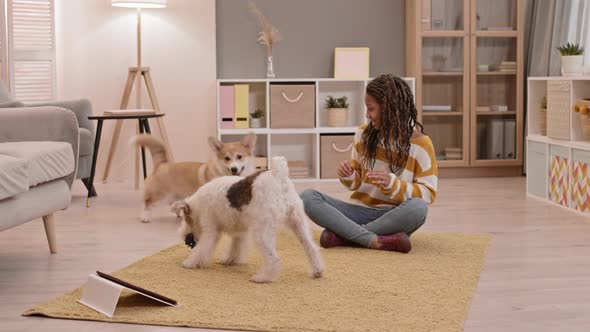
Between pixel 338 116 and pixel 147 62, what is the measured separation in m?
1.41

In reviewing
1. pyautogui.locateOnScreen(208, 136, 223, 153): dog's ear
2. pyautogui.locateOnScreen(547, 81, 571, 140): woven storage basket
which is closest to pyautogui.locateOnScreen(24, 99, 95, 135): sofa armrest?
pyautogui.locateOnScreen(208, 136, 223, 153): dog's ear

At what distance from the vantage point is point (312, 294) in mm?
2461

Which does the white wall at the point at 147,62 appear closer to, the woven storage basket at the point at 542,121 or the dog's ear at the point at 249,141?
the dog's ear at the point at 249,141

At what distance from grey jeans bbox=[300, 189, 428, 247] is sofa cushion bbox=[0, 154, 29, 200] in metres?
1.03

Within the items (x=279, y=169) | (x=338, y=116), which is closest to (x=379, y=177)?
(x=279, y=169)

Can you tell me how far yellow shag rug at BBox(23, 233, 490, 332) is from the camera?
218 centimetres

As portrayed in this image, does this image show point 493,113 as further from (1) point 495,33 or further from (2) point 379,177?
(2) point 379,177

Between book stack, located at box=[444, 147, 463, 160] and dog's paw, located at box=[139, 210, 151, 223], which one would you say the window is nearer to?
dog's paw, located at box=[139, 210, 151, 223]

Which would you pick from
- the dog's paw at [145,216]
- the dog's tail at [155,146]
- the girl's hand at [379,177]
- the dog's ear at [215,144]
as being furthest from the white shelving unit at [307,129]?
the girl's hand at [379,177]

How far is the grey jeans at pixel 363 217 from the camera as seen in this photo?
122 inches

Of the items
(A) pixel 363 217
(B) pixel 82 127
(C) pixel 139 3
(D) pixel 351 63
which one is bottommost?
(A) pixel 363 217

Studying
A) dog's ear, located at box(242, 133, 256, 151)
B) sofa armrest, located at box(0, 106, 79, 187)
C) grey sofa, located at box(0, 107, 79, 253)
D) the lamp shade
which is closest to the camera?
Answer: grey sofa, located at box(0, 107, 79, 253)

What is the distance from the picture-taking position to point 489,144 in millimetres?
5992

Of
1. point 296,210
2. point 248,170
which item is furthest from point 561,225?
point 296,210
